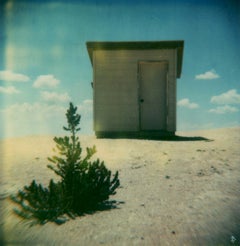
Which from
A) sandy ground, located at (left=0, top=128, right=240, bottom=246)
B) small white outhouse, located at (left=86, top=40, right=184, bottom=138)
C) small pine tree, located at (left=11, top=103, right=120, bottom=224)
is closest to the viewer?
sandy ground, located at (left=0, top=128, right=240, bottom=246)

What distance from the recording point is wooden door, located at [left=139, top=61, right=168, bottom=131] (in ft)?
40.7

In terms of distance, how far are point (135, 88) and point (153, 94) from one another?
870 mm

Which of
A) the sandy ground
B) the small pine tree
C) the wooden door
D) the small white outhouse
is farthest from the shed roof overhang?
the small pine tree

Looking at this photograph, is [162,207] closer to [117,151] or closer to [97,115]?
[117,151]

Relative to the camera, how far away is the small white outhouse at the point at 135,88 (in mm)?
12320

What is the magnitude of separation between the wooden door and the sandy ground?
11.0 ft

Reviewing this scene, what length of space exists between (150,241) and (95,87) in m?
9.78

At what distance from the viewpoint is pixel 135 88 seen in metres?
12.5

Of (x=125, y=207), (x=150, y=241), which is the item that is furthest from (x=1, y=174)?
(x=150, y=241)

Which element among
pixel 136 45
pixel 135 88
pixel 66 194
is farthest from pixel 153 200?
Answer: pixel 136 45

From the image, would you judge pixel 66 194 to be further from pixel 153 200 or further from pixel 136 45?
pixel 136 45

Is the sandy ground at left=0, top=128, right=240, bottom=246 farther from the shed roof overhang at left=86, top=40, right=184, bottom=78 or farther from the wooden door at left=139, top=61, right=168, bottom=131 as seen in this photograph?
the shed roof overhang at left=86, top=40, right=184, bottom=78

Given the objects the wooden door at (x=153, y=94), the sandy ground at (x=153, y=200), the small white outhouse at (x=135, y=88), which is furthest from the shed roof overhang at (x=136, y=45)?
the sandy ground at (x=153, y=200)

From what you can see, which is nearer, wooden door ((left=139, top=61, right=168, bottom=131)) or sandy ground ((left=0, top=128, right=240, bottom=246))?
sandy ground ((left=0, top=128, right=240, bottom=246))
